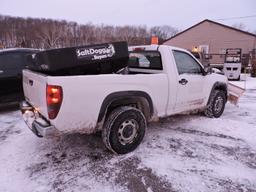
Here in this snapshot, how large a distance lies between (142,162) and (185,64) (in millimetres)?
2153

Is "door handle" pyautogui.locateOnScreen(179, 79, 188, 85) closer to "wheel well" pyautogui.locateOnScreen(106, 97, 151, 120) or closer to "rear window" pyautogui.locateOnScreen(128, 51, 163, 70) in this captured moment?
"rear window" pyautogui.locateOnScreen(128, 51, 163, 70)

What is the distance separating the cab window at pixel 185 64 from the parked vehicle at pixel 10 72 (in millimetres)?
3854

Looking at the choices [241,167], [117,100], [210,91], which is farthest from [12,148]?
[210,91]

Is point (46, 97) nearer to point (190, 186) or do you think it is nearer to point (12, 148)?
point (12, 148)

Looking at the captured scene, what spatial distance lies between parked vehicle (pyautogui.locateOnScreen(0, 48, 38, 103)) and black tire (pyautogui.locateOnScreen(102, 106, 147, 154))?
3511 mm

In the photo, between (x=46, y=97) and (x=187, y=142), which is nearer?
(x=46, y=97)

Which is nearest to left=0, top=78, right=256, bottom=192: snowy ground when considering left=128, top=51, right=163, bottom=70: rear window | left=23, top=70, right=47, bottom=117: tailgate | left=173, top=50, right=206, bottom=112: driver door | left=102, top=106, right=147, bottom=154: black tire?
left=102, top=106, right=147, bottom=154: black tire

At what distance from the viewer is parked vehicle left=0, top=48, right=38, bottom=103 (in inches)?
205

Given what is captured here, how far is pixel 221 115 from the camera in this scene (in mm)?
5367

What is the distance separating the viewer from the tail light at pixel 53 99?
245cm

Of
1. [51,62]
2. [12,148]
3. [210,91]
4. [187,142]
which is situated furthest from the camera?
[210,91]

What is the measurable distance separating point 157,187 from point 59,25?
6413 centimetres

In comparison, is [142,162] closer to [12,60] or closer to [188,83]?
[188,83]

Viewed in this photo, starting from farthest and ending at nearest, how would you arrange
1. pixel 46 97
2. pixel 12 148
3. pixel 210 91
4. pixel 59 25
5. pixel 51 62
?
pixel 59 25
pixel 210 91
pixel 12 148
pixel 51 62
pixel 46 97
